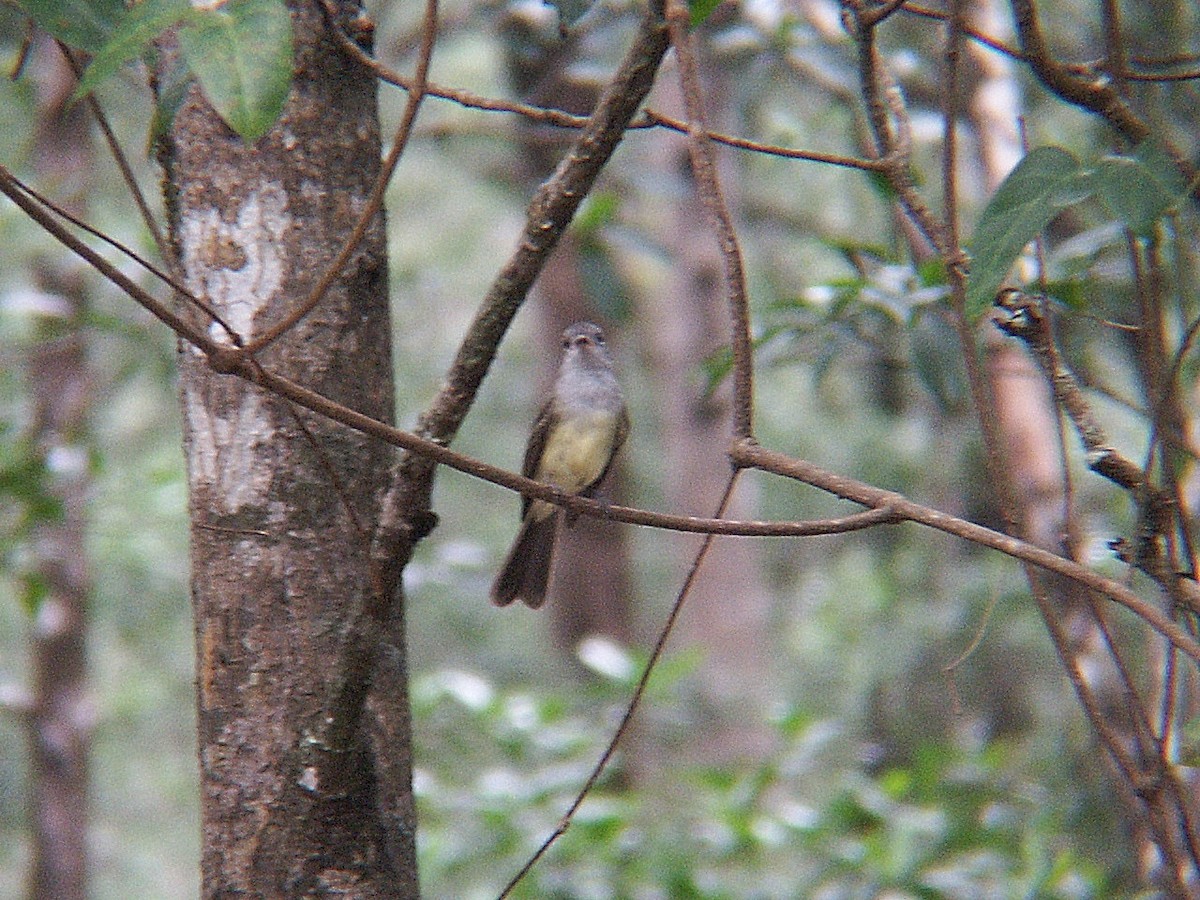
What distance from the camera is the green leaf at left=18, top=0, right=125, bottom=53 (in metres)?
1.57

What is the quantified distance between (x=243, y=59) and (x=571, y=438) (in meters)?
2.89

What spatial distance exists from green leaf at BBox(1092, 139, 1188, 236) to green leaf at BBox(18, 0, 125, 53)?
1205mm

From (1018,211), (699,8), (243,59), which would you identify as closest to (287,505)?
(243,59)

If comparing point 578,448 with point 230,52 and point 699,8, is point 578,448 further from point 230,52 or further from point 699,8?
point 230,52

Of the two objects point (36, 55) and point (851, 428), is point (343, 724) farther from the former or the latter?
point (851, 428)

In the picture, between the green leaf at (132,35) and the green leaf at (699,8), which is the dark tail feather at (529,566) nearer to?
the green leaf at (699,8)

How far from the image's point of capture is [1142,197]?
152 centimetres

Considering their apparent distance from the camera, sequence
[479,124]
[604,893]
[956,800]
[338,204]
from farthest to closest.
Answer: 1. [479,124]
2. [956,800]
3. [604,893]
4. [338,204]

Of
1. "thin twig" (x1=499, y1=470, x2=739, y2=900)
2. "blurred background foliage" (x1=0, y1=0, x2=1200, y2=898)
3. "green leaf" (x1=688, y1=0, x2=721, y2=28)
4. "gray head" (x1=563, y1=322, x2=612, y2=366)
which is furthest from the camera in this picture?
"blurred background foliage" (x1=0, y1=0, x2=1200, y2=898)

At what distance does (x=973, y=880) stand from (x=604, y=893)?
1439 mm

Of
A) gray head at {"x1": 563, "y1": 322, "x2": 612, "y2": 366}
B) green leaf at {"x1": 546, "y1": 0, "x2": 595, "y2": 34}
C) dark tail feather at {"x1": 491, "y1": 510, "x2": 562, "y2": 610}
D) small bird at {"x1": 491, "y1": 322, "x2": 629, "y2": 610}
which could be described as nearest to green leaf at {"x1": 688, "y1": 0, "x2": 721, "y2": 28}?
green leaf at {"x1": 546, "y1": 0, "x2": 595, "y2": 34}

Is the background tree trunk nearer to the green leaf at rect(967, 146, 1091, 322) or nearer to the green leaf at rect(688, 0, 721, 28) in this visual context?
the green leaf at rect(688, 0, 721, 28)

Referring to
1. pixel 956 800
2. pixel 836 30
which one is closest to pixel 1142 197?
pixel 956 800

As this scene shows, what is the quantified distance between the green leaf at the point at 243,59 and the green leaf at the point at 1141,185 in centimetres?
94
